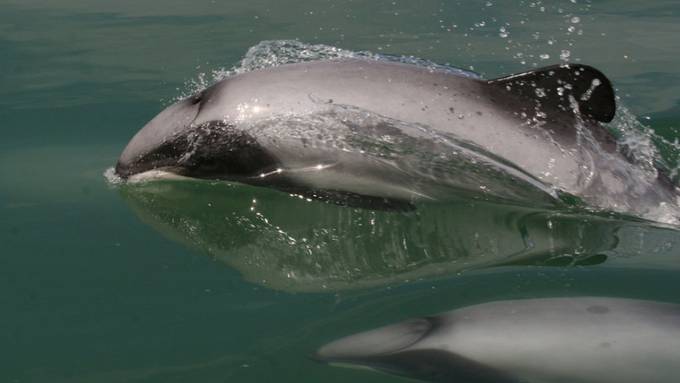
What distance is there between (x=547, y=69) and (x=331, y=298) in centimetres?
200

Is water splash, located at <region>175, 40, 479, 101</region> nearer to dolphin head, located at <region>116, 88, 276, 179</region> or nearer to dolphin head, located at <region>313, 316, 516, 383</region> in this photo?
dolphin head, located at <region>116, 88, 276, 179</region>

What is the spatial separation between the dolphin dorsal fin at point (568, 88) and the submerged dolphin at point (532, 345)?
1.63 metres

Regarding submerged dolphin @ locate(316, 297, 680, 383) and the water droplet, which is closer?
submerged dolphin @ locate(316, 297, 680, 383)

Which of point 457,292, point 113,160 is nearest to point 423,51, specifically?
point 113,160

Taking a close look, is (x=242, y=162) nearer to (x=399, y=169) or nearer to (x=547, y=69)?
(x=399, y=169)

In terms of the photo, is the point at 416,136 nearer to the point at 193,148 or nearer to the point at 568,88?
the point at 568,88

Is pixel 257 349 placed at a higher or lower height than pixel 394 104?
lower

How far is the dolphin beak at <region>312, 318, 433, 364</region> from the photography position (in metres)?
3.87

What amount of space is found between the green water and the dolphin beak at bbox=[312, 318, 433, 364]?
68mm

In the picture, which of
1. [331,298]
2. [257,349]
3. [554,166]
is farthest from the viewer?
[554,166]

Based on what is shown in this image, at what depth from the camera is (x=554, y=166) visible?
5512 millimetres

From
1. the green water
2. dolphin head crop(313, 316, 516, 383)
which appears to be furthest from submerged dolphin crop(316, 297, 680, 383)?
the green water

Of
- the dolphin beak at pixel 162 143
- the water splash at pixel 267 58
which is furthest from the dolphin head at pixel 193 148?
the water splash at pixel 267 58

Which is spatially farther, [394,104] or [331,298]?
[394,104]
